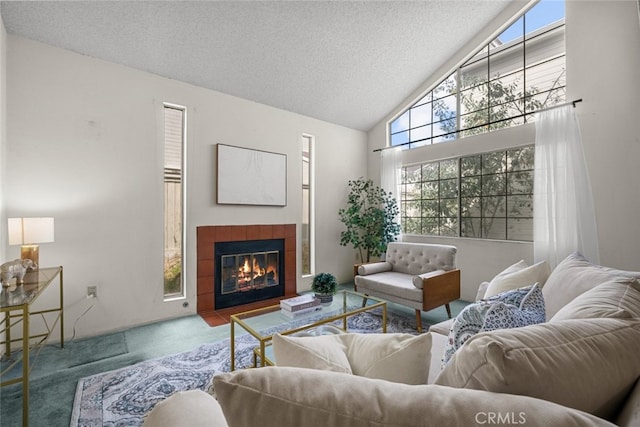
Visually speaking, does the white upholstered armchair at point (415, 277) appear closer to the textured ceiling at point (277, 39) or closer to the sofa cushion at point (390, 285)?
the sofa cushion at point (390, 285)

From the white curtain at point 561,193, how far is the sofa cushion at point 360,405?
126 inches

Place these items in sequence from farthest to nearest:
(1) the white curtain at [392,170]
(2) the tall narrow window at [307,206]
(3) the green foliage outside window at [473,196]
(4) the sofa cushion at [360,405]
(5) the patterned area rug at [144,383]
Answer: (1) the white curtain at [392,170], (2) the tall narrow window at [307,206], (3) the green foliage outside window at [473,196], (5) the patterned area rug at [144,383], (4) the sofa cushion at [360,405]

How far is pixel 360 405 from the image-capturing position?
479 mm

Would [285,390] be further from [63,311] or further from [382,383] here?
[63,311]

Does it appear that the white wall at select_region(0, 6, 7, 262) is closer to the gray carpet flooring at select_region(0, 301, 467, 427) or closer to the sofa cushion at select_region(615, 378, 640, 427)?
the gray carpet flooring at select_region(0, 301, 467, 427)

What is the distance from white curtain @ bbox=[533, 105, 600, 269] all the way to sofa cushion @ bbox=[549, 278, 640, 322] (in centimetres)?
224

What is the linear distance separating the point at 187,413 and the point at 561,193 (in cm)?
366

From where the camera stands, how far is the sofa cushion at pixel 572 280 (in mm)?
1271

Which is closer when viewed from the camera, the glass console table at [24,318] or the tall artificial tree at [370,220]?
the glass console table at [24,318]

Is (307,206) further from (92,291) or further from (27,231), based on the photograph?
(27,231)

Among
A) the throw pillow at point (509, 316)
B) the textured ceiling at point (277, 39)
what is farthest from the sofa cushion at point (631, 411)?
the textured ceiling at point (277, 39)

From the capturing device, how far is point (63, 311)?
2537mm

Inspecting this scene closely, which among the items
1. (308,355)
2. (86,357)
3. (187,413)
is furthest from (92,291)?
(308,355)

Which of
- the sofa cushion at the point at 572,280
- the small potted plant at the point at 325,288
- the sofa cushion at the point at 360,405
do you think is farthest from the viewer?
the small potted plant at the point at 325,288
